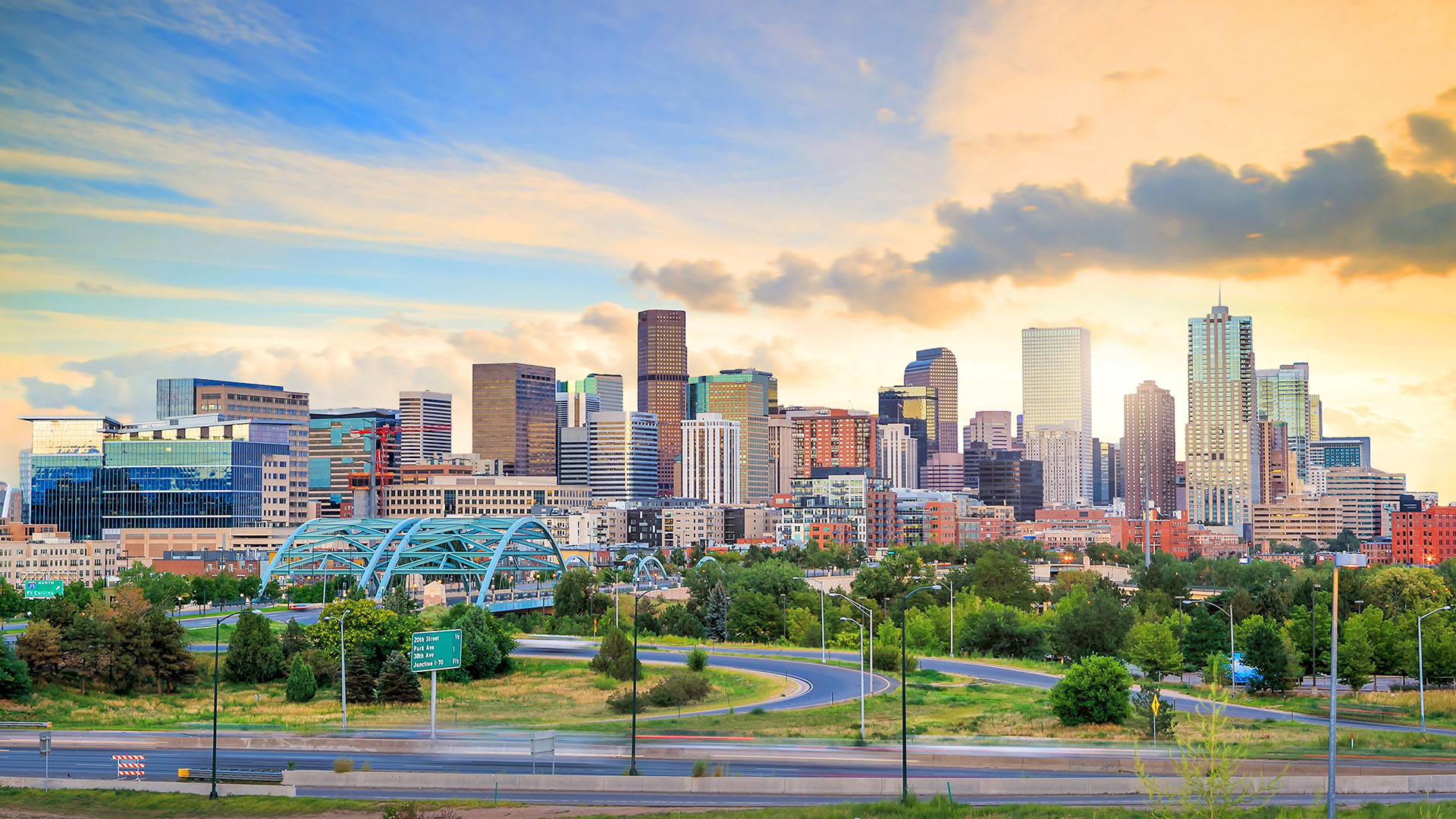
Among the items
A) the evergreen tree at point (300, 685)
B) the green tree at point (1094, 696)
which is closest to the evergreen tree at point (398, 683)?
the evergreen tree at point (300, 685)

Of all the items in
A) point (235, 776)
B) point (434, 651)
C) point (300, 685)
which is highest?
point (434, 651)

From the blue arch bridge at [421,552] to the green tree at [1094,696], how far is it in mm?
93561

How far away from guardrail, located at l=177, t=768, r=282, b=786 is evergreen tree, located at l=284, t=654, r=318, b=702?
24694 millimetres

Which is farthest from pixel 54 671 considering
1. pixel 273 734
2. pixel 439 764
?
pixel 439 764

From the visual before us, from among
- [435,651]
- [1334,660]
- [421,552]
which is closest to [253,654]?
[435,651]

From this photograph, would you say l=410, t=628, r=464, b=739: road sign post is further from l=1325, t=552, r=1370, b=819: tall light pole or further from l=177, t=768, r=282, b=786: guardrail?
l=1325, t=552, r=1370, b=819: tall light pole

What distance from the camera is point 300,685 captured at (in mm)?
75125

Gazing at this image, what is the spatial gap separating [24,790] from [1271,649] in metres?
66.1

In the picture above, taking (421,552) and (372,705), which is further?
(421,552)

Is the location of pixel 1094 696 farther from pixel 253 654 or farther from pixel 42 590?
pixel 42 590

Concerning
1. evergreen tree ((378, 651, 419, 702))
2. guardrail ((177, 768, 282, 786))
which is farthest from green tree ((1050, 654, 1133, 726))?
evergreen tree ((378, 651, 419, 702))

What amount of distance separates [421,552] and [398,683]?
8860 cm

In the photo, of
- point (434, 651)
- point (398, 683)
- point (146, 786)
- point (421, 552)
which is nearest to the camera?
point (146, 786)

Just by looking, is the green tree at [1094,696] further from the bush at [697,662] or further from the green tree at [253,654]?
the green tree at [253,654]
